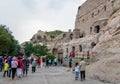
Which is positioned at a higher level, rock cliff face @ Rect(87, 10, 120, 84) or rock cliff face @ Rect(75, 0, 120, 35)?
rock cliff face @ Rect(75, 0, 120, 35)

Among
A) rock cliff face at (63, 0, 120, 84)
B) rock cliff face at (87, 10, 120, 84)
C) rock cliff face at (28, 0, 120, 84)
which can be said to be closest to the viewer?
rock cliff face at (87, 10, 120, 84)

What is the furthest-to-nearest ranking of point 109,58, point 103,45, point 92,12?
1. point 92,12
2. point 103,45
3. point 109,58

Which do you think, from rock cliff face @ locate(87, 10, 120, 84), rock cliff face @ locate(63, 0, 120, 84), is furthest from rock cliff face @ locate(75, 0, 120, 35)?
rock cliff face @ locate(87, 10, 120, 84)

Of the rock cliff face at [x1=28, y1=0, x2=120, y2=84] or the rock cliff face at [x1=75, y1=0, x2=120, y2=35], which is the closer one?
the rock cliff face at [x1=28, y1=0, x2=120, y2=84]

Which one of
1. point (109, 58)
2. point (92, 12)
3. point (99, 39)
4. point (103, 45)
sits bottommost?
point (109, 58)

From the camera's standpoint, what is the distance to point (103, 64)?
21.7m

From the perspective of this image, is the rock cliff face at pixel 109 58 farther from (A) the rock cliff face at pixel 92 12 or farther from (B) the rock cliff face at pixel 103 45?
(A) the rock cliff face at pixel 92 12

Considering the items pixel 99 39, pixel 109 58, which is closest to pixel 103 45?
pixel 109 58

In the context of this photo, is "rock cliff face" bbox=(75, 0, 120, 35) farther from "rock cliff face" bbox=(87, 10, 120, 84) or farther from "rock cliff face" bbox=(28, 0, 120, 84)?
"rock cliff face" bbox=(87, 10, 120, 84)

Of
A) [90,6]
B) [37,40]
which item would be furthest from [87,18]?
[37,40]

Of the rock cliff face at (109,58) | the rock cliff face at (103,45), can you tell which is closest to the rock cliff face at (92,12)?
the rock cliff face at (103,45)

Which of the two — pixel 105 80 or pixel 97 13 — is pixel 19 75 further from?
pixel 97 13

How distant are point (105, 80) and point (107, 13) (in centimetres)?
2056

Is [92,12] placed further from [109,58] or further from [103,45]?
[109,58]
